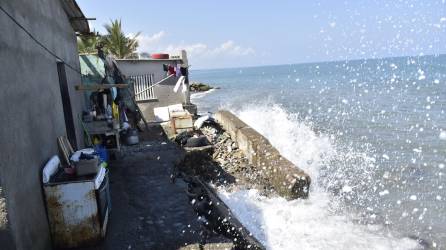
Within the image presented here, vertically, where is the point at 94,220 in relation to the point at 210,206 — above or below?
above

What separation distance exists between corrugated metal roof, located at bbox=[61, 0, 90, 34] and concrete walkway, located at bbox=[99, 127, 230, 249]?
3917 mm

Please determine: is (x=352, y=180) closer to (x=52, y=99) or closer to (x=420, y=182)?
(x=420, y=182)

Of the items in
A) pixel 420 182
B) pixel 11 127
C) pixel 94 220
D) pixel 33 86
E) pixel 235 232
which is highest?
pixel 33 86

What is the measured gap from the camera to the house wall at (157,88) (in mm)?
16828

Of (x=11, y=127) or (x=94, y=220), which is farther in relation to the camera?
(x=94, y=220)

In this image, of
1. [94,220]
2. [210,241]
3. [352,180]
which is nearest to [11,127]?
[94,220]

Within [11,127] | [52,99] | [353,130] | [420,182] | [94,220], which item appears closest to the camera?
[11,127]

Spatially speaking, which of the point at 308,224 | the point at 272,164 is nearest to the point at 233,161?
the point at 272,164

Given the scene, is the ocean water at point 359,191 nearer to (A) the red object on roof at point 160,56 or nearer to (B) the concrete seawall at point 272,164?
(B) the concrete seawall at point 272,164

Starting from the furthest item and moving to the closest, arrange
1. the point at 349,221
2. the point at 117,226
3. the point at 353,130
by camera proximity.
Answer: the point at 353,130 < the point at 349,221 < the point at 117,226

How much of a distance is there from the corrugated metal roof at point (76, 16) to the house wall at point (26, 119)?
206 centimetres

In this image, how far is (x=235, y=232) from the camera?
5.70m

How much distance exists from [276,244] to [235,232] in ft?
2.45

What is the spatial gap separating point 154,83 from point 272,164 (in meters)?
10.5
